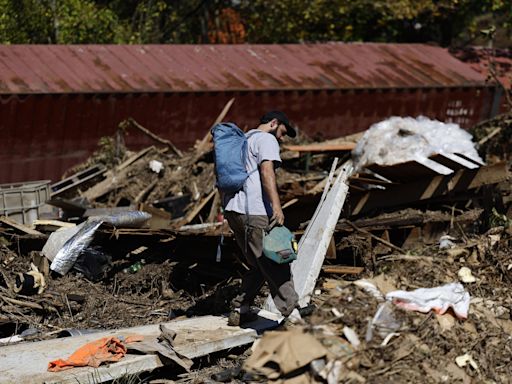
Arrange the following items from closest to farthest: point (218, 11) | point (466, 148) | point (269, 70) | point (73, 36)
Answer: point (466, 148) → point (269, 70) → point (73, 36) → point (218, 11)

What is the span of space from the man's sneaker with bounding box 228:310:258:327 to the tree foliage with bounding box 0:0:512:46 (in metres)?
13.3

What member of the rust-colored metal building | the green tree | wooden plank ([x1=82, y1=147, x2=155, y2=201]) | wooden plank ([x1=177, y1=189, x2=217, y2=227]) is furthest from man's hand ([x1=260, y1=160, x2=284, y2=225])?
the green tree

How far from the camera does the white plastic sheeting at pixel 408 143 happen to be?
34.4 ft

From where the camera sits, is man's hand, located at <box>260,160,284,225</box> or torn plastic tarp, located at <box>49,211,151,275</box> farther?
torn plastic tarp, located at <box>49,211,151,275</box>

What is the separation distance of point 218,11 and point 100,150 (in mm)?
12078

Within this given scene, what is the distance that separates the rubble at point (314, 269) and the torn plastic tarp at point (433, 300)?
27 millimetres

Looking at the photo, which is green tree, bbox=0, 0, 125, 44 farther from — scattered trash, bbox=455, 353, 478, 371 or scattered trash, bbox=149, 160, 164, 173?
scattered trash, bbox=455, 353, 478, 371

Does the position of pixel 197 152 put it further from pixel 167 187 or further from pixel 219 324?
pixel 219 324

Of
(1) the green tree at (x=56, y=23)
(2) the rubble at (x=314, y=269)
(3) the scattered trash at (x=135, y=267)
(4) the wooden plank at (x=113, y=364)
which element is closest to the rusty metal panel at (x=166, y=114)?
(2) the rubble at (x=314, y=269)

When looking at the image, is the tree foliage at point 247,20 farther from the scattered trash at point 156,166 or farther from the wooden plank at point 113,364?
the wooden plank at point 113,364

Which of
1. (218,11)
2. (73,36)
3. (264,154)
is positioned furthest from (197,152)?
(218,11)

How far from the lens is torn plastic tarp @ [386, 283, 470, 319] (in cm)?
556

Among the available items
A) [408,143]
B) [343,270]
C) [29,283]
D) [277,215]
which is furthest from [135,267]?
[408,143]

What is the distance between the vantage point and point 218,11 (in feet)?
83.1
